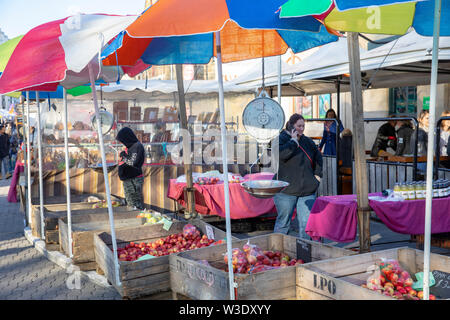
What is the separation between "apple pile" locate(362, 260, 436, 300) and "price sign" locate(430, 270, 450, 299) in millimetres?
147

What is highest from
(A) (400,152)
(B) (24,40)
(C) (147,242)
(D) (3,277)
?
(B) (24,40)

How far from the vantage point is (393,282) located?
3473mm

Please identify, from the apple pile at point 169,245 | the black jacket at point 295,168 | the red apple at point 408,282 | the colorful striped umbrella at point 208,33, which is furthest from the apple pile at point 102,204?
the red apple at point 408,282

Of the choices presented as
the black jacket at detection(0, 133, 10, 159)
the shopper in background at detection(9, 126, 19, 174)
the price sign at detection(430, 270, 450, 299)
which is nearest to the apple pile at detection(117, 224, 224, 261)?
the price sign at detection(430, 270, 450, 299)

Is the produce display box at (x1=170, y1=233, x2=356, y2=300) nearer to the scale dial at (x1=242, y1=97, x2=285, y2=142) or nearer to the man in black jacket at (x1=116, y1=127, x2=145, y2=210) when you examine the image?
the scale dial at (x1=242, y1=97, x2=285, y2=142)

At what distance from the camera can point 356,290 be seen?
124 inches

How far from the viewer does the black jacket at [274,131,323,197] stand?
232 inches

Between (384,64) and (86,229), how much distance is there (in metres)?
5.11

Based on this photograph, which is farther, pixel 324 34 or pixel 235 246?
pixel 324 34

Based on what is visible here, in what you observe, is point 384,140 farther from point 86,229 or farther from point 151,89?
point 86,229

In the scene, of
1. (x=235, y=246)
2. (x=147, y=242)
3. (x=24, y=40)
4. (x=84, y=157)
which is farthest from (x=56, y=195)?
(x=235, y=246)

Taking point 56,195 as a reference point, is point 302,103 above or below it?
above

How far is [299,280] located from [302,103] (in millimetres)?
19923
